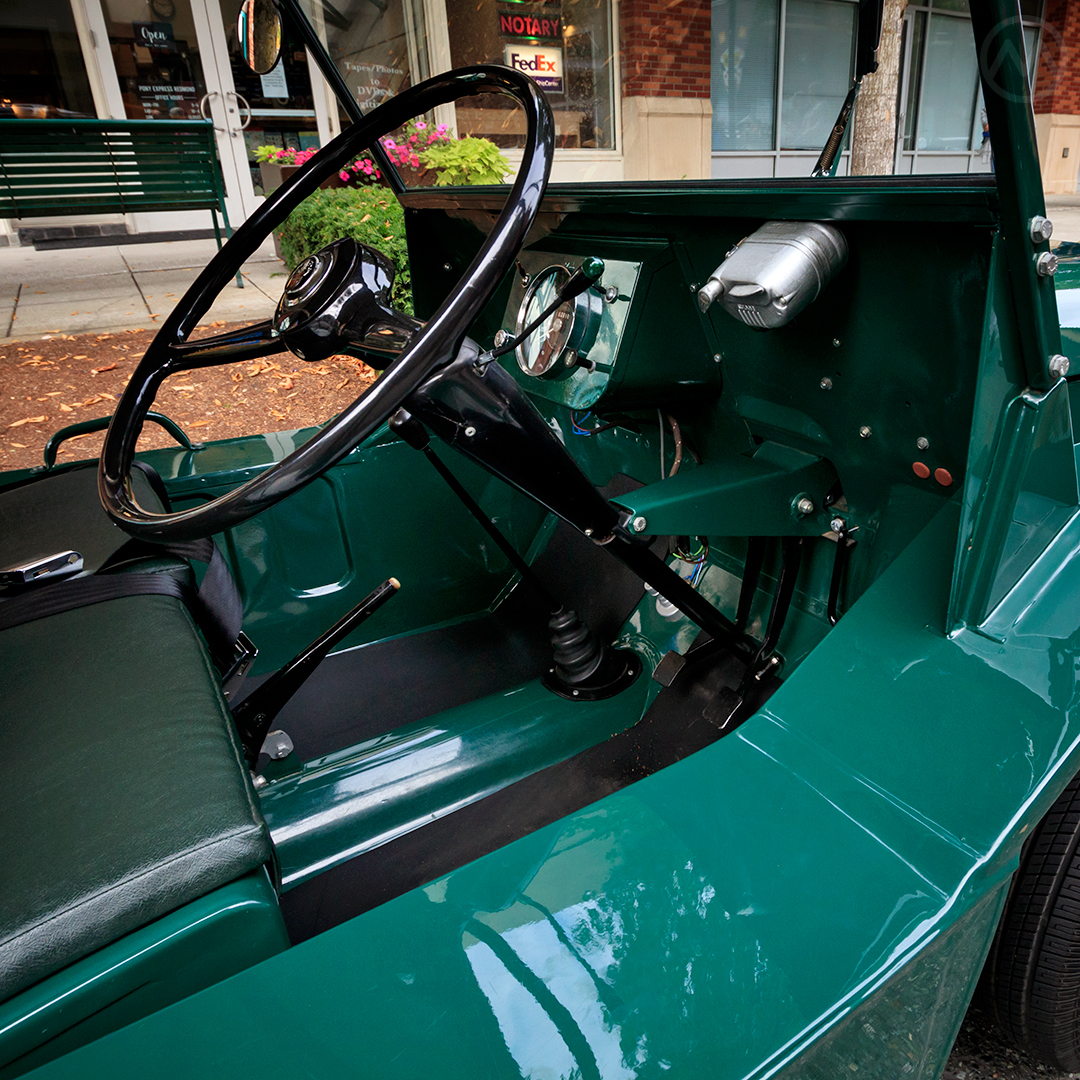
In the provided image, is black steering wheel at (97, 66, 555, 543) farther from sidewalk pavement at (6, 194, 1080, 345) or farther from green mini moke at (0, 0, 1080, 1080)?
sidewalk pavement at (6, 194, 1080, 345)

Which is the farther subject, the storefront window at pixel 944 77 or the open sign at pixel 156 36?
the open sign at pixel 156 36

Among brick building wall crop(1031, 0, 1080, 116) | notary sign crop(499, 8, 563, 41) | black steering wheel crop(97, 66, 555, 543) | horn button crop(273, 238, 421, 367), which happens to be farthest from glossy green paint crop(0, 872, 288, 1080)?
notary sign crop(499, 8, 563, 41)

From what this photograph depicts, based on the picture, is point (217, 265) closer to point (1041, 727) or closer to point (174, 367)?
point (174, 367)

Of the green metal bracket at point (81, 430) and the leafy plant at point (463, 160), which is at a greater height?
the leafy plant at point (463, 160)

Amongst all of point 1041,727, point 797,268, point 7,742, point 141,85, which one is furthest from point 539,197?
point 141,85

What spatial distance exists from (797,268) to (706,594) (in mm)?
948

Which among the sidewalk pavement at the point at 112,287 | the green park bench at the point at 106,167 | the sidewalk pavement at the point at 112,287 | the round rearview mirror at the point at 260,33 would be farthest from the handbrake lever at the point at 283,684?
the green park bench at the point at 106,167

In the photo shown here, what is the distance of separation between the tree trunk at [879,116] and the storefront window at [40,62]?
31.0ft

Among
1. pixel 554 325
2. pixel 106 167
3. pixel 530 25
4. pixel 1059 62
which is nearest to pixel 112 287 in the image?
pixel 106 167

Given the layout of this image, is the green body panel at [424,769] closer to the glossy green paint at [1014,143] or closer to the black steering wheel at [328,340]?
the black steering wheel at [328,340]

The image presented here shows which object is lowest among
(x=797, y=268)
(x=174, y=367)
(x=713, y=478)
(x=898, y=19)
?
(x=713, y=478)

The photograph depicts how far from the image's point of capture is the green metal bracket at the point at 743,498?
4.29ft

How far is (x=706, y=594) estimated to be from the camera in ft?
6.07

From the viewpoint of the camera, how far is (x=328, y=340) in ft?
3.55
